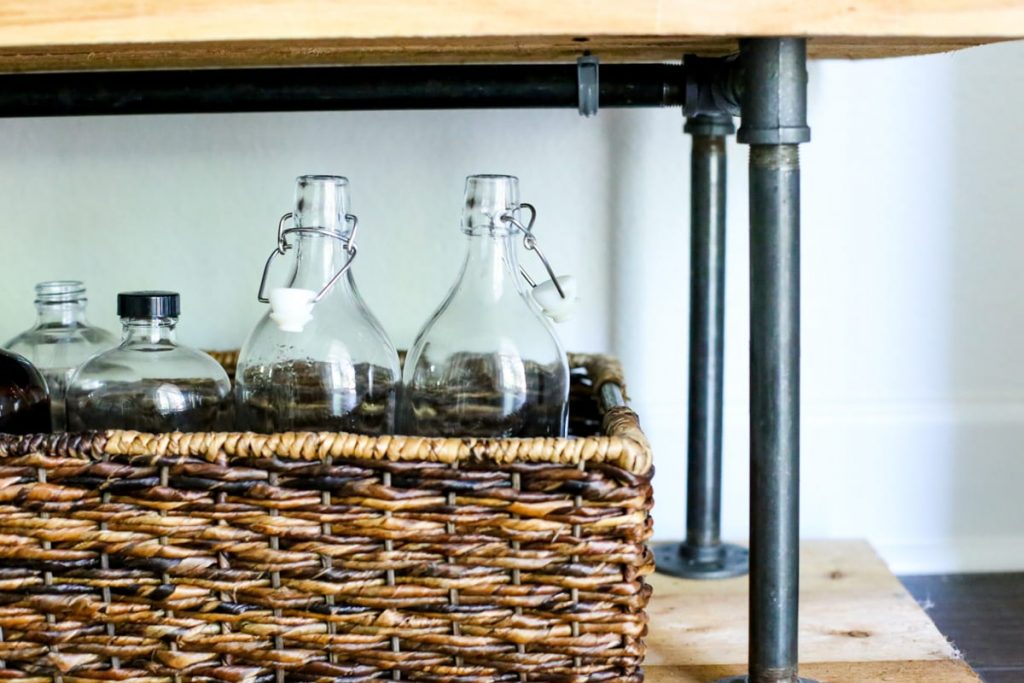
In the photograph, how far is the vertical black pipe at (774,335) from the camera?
2.45 ft

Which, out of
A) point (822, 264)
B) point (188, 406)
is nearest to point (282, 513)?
point (188, 406)

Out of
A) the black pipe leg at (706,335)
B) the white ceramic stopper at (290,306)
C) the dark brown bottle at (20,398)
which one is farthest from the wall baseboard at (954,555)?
the dark brown bottle at (20,398)

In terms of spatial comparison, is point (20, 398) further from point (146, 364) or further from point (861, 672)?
point (861, 672)

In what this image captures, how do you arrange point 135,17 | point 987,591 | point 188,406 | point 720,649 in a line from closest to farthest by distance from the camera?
1. point 135,17
2. point 188,406
3. point 720,649
4. point 987,591

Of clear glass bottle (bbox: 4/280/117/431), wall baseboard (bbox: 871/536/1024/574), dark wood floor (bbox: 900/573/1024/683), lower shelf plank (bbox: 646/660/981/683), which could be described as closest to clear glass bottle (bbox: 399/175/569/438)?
lower shelf plank (bbox: 646/660/981/683)

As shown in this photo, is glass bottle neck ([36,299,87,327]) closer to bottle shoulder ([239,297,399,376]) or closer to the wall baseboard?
bottle shoulder ([239,297,399,376])

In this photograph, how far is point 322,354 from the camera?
837 mm

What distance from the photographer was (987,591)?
1176mm

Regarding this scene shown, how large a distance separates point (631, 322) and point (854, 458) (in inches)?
11.4

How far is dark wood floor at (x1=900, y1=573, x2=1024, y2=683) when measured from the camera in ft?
3.22

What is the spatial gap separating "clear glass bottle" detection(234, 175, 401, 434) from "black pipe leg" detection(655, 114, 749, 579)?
36cm

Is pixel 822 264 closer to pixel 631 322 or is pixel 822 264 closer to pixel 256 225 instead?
pixel 631 322

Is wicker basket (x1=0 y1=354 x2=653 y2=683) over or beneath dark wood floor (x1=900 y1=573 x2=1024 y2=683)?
over

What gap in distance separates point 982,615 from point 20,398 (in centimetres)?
90
